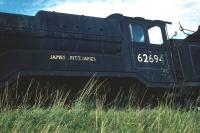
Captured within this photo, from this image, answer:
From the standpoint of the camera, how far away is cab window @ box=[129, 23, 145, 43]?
10953 millimetres

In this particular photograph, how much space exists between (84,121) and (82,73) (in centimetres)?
331

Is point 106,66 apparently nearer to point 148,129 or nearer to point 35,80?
point 35,80

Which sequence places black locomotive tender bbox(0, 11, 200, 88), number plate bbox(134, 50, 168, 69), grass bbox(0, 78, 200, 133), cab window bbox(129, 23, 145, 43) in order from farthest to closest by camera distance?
1. cab window bbox(129, 23, 145, 43)
2. number plate bbox(134, 50, 168, 69)
3. black locomotive tender bbox(0, 11, 200, 88)
4. grass bbox(0, 78, 200, 133)

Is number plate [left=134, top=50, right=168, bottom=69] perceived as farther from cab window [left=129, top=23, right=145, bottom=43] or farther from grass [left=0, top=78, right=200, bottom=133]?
grass [left=0, top=78, right=200, bottom=133]

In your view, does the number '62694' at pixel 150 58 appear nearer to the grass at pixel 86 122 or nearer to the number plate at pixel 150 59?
the number plate at pixel 150 59

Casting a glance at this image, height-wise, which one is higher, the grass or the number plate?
the number plate

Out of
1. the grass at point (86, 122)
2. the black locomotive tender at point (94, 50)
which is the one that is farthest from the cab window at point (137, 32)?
the grass at point (86, 122)

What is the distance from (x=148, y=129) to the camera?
6.12 meters

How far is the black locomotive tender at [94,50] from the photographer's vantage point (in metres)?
8.95

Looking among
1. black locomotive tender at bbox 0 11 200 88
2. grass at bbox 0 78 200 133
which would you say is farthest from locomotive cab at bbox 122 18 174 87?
grass at bbox 0 78 200 133

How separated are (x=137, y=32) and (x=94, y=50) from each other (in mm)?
1624

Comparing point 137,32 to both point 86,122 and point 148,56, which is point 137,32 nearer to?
point 148,56

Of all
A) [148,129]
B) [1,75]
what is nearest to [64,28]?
[1,75]

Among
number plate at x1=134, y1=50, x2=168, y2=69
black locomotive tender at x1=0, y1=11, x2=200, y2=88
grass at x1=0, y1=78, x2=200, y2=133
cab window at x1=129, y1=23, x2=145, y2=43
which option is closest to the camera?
grass at x1=0, y1=78, x2=200, y2=133
